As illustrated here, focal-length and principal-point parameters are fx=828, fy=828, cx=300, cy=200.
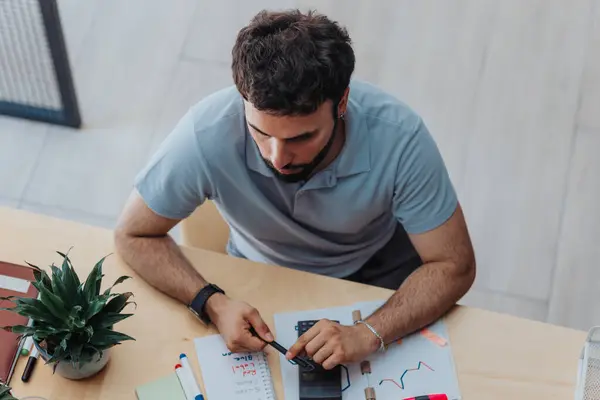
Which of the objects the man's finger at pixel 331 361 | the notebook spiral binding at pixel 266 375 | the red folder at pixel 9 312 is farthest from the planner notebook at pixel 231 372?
the red folder at pixel 9 312

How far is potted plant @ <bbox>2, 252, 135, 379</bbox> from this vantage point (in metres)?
1.38

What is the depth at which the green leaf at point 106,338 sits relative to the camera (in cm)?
141

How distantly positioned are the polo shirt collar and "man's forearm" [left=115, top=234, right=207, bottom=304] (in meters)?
0.24

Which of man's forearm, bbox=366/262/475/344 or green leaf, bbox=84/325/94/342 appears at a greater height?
man's forearm, bbox=366/262/475/344

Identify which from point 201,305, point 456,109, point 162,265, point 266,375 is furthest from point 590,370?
point 456,109

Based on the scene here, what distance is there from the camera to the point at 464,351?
5.01ft

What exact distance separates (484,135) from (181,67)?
1.04 metres

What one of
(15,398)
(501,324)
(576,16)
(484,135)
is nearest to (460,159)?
(484,135)

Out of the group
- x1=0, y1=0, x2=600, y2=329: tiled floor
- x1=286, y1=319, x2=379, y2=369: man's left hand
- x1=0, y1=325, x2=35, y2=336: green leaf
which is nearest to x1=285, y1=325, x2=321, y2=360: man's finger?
x1=286, y1=319, x2=379, y2=369: man's left hand

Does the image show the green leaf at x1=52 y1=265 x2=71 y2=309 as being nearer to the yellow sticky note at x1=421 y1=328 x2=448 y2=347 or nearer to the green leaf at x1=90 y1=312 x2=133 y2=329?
the green leaf at x1=90 y1=312 x2=133 y2=329

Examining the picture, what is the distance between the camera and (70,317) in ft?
4.52

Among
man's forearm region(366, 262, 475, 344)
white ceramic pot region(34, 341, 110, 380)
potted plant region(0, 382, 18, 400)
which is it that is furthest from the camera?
man's forearm region(366, 262, 475, 344)

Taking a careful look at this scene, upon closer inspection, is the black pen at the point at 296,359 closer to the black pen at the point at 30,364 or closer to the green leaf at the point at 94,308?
the green leaf at the point at 94,308

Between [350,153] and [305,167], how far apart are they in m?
0.09
